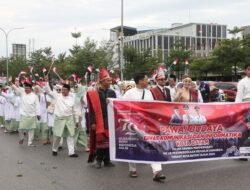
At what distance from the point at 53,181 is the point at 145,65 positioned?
34897 mm

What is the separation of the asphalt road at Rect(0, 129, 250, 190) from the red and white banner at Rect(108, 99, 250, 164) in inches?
12.3

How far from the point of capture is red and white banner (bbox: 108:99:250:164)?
21.8ft

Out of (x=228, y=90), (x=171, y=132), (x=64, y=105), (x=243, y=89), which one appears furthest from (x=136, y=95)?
(x=228, y=90)

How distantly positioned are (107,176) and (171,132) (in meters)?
1.30

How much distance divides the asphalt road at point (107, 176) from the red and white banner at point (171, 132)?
31 centimetres

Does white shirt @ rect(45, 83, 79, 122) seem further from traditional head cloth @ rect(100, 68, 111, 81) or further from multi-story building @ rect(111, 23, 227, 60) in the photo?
multi-story building @ rect(111, 23, 227, 60)

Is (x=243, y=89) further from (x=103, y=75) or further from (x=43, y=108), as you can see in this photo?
(x=43, y=108)

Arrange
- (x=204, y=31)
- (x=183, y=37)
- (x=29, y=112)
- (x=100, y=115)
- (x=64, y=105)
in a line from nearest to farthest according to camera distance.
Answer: (x=100, y=115) → (x=64, y=105) → (x=29, y=112) → (x=183, y=37) → (x=204, y=31)

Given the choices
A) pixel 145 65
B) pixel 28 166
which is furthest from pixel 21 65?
pixel 28 166

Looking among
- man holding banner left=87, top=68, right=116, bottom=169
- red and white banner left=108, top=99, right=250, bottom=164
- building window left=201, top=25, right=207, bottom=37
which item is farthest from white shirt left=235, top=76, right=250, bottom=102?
building window left=201, top=25, right=207, bottom=37

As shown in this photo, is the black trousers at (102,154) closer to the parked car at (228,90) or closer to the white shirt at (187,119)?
the white shirt at (187,119)

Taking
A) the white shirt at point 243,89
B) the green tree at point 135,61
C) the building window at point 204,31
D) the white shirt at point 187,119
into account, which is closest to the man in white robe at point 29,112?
the white shirt at point 187,119

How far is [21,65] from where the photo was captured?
5897cm

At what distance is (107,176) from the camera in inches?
274
